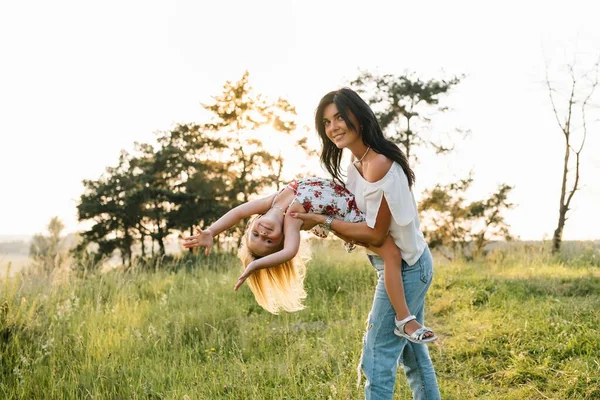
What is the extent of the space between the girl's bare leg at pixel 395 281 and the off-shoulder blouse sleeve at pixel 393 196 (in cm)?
18

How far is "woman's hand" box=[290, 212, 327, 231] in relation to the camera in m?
3.28

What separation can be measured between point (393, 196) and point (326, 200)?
0.56m

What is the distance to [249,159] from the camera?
2820 centimetres

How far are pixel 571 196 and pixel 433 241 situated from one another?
5.81 meters

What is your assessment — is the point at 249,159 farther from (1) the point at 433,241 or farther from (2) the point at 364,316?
(2) the point at 364,316

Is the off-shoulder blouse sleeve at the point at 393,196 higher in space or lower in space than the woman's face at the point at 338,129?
lower

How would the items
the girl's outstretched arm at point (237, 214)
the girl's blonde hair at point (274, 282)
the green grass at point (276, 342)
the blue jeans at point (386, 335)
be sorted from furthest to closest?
the green grass at point (276, 342) < the girl's blonde hair at point (274, 282) < the girl's outstretched arm at point (237, 214) < the blue jeans at point (386, 335)

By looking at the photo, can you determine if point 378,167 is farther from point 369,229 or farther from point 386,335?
point 386,335

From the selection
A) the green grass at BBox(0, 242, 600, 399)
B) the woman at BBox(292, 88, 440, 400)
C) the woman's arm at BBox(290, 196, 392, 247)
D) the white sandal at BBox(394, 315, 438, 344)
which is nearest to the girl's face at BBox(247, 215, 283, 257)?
the woman at BBox(292, 88, 440, 400)

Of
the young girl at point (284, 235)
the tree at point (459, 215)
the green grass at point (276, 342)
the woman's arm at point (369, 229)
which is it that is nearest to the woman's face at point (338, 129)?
the young girl at point (284, 235)

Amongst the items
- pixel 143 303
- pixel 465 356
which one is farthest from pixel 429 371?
pixel 143 303

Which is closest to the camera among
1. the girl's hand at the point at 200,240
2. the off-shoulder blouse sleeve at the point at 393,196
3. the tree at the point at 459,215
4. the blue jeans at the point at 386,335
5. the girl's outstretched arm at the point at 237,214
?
the off-shoulder blouse sleeve at the point at 393,196

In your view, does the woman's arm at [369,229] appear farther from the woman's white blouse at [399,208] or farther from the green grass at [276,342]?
the green grass at [276,342]

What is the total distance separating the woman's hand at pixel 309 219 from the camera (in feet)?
10.7
